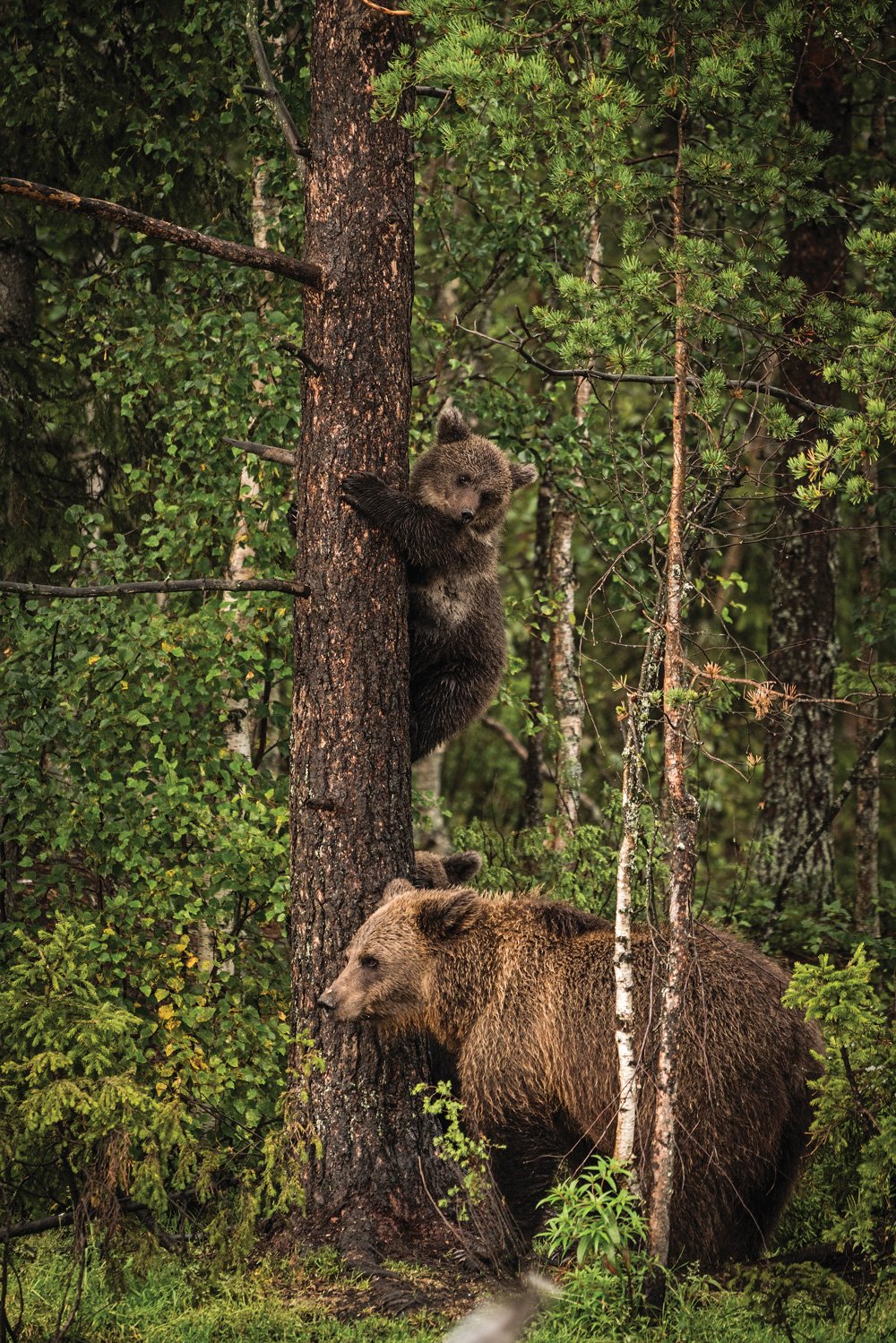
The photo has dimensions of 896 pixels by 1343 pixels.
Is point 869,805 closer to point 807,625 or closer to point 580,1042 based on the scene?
point 807,625

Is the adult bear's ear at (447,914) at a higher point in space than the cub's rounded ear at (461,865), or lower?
lower

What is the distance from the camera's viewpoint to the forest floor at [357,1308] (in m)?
5.07

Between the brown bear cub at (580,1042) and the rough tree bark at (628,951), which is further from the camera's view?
the brown bear cub at (580,1042)

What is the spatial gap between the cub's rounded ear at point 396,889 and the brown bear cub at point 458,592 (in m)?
1.27

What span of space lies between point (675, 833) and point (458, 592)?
258 centimetres

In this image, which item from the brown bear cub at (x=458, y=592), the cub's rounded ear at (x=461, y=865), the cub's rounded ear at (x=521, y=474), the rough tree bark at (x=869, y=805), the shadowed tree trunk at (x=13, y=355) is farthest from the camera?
the rough tree bark at (x=869, y=805)

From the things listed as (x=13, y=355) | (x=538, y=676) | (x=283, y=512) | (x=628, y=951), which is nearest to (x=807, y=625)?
(x=538, y=676)

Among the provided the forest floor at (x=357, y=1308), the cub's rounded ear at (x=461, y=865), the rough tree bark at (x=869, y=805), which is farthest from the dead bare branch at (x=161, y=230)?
the rough tree bark at (x=869, y=805)

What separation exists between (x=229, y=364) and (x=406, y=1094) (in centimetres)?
440

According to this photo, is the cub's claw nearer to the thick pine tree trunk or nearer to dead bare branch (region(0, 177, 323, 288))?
the thick pine tree trunk

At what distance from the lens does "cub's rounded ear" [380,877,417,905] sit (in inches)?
236

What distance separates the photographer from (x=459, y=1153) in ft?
17.9

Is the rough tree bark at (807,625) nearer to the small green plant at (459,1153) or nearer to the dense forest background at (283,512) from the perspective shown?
the dense forest background at (283,512)

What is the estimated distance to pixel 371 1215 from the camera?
5.68m
